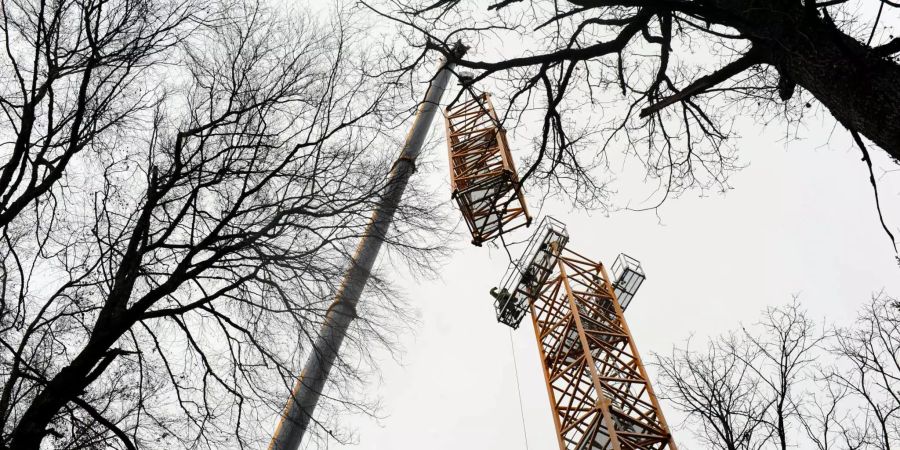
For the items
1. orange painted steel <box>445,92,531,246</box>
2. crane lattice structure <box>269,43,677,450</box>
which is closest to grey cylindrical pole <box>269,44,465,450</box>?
crane lattice structure <box>269,43,677,450</box>

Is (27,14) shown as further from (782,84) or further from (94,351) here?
(782,84)

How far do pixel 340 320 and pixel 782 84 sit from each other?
527 cm

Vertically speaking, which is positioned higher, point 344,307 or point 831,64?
point 831,64

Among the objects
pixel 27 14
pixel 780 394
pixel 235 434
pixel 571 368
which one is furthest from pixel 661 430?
pixel 27 14

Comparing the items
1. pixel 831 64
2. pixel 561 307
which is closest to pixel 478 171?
pixel 561 307

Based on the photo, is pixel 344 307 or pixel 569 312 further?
pixel 569 312

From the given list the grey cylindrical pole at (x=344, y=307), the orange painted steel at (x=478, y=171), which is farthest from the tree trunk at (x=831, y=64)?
the orange painted steel at (x=478, y=171)

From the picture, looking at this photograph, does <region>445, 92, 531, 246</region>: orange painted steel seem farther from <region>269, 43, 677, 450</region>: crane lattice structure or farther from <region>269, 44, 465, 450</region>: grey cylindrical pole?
<region>269, 44, 465, 450</region>: grey cylindrical pole

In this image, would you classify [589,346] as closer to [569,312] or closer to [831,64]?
[569,312]

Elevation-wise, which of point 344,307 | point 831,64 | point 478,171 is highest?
point 478,171

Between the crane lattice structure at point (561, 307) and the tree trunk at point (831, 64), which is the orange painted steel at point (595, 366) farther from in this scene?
the tree trunk at point (831, 64)

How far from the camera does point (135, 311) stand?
570 cm

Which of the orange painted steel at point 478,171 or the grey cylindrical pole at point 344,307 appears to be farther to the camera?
the orange painted steel at point 478,171

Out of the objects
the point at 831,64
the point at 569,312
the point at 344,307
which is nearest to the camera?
the point at 831,64
